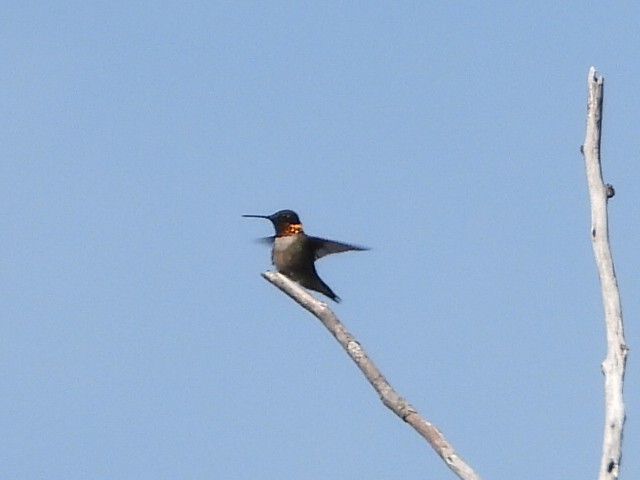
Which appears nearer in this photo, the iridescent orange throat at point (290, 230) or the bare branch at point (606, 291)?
the bare branch at point (606, 291)

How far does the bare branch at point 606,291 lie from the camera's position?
6078 mm

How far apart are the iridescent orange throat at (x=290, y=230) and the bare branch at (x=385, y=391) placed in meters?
7.08

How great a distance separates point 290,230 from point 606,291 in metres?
8.96

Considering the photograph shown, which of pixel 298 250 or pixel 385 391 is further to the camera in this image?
pixel 298 250

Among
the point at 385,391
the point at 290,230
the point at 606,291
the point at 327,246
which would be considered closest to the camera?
the point at 606,291

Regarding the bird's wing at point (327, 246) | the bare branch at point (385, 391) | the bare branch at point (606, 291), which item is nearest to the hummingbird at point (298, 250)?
the bird's wing at point (327, 246)

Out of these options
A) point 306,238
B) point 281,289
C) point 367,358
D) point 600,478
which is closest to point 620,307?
point 600,478

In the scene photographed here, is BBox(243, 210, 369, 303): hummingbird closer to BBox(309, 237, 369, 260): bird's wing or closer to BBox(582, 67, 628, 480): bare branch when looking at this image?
Answer: BBox(309, 237, 369, 260): bird's wing

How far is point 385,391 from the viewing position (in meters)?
7.01

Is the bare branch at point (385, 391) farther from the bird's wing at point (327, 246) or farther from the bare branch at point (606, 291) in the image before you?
the bird's wing at point (327, 246)

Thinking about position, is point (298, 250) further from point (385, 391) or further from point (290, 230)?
point (385, 391)

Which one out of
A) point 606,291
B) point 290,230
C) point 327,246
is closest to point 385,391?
point 606,291

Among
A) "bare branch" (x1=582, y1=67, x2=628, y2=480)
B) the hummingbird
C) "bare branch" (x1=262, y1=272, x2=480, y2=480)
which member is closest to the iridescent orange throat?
the hummingbird

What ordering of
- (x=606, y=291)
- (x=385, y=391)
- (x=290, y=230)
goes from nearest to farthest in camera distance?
Answer: (x=606, y=291) → (x=385, y=391) → (x=290, y=230)
